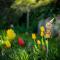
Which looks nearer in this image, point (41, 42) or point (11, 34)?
point (41, 42)

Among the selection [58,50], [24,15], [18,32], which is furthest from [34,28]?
[58,50]

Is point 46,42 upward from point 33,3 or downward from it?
downward

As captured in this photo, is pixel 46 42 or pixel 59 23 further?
pixel 46 42

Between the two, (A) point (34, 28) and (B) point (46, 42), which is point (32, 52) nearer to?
(B) point (46, 42)

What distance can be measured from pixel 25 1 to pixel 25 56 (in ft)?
2.94

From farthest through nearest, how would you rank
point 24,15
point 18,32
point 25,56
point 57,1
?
1. point 24,15
2. point 18,32
3. point 25,56
4. point 57,1

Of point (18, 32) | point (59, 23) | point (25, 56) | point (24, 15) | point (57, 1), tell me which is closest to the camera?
point (59, 23)

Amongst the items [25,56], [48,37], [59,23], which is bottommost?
[25,56]

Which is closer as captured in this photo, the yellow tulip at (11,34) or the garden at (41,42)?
the garden at (41,42)

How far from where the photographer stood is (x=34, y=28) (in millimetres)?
10188

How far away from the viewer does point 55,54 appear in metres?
4.77

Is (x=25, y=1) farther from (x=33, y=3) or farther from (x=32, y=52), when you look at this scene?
(x=32, y=52)

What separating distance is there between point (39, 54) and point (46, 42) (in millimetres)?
221

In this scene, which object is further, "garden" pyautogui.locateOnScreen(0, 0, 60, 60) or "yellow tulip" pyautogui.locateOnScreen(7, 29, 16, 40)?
"yellow tulip" pyautogui.locateOnScreen(7, 29, 16, 40)
